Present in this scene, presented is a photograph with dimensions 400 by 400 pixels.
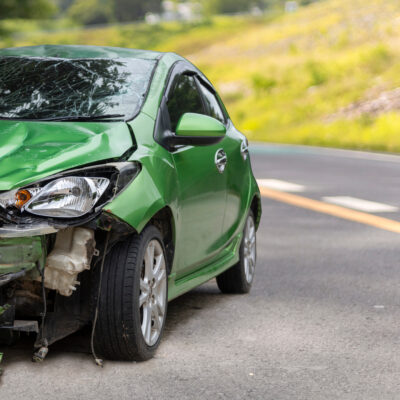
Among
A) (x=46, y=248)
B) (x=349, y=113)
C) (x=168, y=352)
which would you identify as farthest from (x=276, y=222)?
(x=349, y=113)

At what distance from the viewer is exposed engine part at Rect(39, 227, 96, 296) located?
186 inches

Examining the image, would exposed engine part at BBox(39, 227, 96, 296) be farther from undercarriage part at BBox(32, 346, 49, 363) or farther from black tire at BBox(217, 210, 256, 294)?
black tire at BBox(217, 210, 256, 294)

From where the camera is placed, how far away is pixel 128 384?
476cm

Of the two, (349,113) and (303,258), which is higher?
(303,258)

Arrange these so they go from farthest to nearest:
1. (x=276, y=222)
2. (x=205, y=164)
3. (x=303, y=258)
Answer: (x=276, y=222) < (x=303, y=258) < (x=205, y=164)

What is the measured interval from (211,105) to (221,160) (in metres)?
0.68

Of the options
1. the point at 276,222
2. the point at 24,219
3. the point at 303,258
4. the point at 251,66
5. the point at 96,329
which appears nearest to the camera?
the point at 24,219

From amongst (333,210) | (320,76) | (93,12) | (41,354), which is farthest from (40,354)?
(93,12)

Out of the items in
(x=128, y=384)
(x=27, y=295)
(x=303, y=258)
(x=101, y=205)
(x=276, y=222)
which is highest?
(x=101, y=205)

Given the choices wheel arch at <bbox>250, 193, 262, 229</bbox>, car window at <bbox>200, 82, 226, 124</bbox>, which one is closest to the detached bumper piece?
car window at <bbox>200, 82, 226, 124</bbox>

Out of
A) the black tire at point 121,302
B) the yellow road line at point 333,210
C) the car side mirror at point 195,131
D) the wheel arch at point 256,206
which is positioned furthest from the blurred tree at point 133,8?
the black tire at point 121,302

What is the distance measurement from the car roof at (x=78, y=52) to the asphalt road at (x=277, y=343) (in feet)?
5.04

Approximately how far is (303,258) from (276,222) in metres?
2.51

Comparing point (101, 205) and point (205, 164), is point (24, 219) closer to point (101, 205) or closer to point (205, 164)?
point (101, 205)
